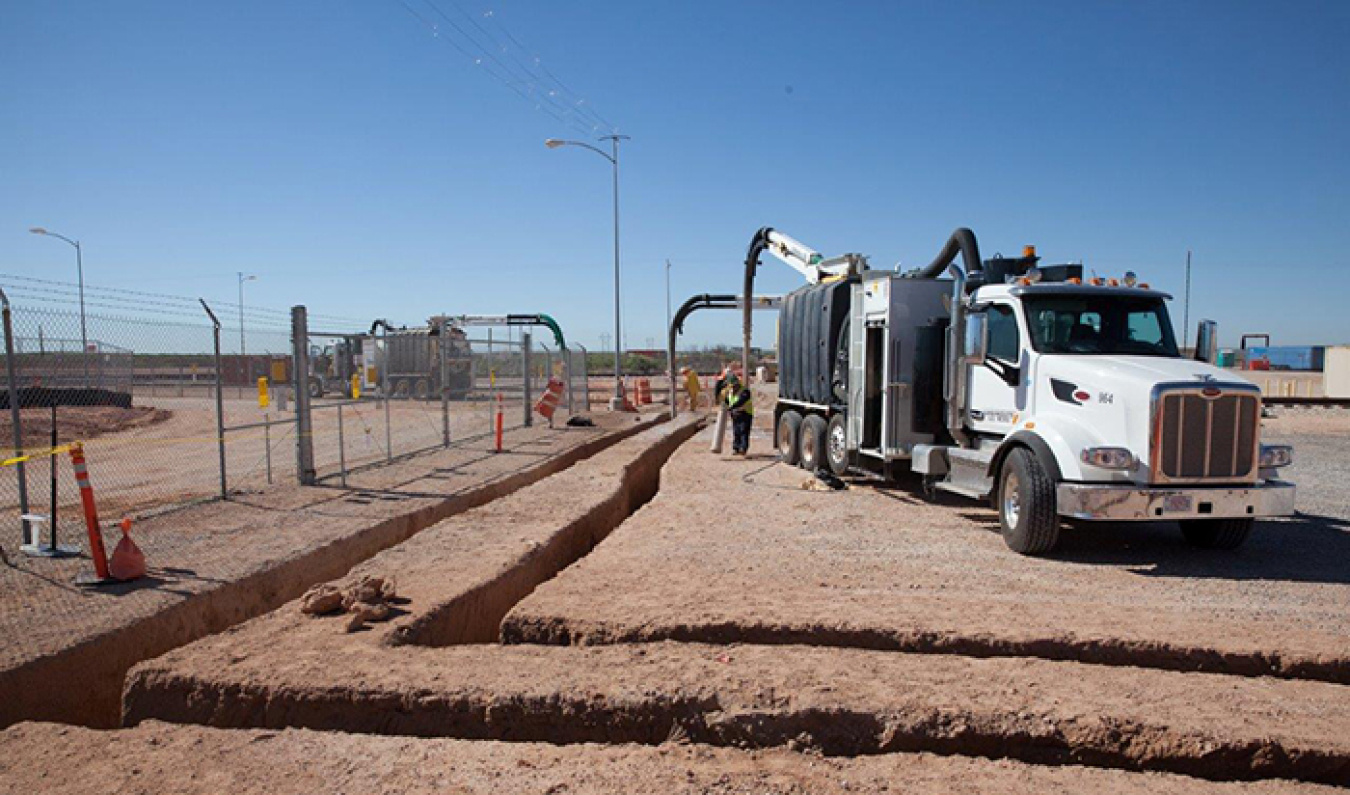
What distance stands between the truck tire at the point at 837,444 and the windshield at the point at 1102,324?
4073 mm

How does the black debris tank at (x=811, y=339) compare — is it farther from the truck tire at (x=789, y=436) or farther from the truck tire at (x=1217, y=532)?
the truck tire at (x=1217, y=532)

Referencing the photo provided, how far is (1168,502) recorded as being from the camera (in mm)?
7664

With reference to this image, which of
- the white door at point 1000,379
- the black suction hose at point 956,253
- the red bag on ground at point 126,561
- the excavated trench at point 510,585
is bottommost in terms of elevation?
the excavated trench at point 510,585

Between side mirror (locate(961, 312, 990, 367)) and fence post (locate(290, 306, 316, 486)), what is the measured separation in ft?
28.1

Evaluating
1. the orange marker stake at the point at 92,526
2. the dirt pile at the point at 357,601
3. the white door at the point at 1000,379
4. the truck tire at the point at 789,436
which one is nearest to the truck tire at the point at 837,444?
the truck tire at the point at 789,436

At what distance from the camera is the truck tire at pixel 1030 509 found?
26.8ft

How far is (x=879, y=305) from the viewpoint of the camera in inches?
455

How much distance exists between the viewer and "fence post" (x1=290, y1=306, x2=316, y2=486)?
1160cm

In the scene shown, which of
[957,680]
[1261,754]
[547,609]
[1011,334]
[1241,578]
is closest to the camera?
[1261,754]

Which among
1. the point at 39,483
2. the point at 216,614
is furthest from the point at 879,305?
the point at 39,483

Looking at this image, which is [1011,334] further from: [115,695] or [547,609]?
[115,695]

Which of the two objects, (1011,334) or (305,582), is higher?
(1011,334)

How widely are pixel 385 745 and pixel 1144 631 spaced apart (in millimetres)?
4771

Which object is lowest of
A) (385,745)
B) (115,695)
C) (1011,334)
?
(115,695)
